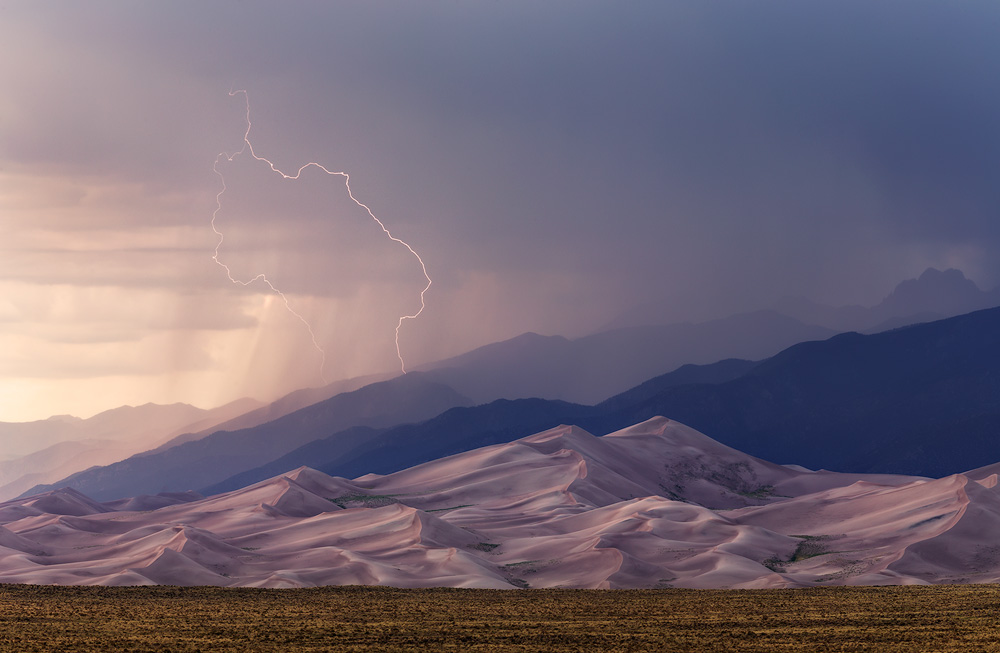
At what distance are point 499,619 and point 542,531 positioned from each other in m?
51.7

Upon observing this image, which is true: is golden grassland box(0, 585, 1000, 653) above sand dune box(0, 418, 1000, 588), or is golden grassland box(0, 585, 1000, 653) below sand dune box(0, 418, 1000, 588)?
below

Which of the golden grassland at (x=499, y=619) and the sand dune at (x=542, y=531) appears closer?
the golden grassland at (x=499, y=619)

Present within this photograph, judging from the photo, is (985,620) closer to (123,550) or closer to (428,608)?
(428,608)

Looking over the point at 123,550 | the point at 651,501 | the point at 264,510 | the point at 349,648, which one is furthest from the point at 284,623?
the point at 264,510

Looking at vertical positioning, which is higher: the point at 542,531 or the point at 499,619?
the point at 542,531

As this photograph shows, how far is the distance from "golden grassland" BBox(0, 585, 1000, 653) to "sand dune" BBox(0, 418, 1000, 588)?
11.9 meters

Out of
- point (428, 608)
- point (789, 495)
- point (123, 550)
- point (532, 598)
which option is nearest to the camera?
point (428, 608)

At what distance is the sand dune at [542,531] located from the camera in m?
73.5

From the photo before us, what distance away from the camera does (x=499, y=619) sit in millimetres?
45594

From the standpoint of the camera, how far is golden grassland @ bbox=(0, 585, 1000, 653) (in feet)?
125

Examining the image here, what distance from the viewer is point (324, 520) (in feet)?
330

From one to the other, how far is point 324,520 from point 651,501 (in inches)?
1140

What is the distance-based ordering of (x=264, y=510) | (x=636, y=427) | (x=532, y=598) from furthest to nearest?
(x=636, y=427) < (x=264, y=510) < (x=532, y=598)

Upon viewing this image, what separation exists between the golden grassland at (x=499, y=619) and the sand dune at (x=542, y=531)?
11926mm
